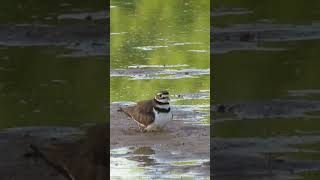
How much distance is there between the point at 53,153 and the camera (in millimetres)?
2105

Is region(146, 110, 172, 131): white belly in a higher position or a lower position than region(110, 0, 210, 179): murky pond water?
lower

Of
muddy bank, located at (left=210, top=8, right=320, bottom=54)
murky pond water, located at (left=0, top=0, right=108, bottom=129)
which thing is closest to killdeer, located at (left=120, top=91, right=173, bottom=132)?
murky pond water, located at (left=0, top=0, right=108, bottom=129)

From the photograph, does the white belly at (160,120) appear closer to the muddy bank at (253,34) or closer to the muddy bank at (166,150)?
the muddy bank at (166,150)

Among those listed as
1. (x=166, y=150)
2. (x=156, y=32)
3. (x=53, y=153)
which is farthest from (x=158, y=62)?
(x=53, y=153)

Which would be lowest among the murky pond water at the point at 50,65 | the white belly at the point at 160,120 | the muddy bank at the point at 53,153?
the muddy bank at the point at 53,153

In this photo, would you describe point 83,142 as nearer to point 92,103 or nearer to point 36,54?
point 92,103

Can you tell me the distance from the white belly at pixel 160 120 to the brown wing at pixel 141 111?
2cm

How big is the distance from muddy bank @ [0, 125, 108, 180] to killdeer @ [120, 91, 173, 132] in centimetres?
11

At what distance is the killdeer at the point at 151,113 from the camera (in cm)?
208

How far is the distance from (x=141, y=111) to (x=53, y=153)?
12.5 inches

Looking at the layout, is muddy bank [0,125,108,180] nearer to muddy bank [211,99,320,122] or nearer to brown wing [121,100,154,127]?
brown wing [121,100,154,127]

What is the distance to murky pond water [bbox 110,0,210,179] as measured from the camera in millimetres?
2059

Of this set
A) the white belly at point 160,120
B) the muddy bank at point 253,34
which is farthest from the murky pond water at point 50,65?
the muddy bank at point 253,34

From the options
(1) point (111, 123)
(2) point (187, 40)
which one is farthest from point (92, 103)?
(2) point (187, 40)
